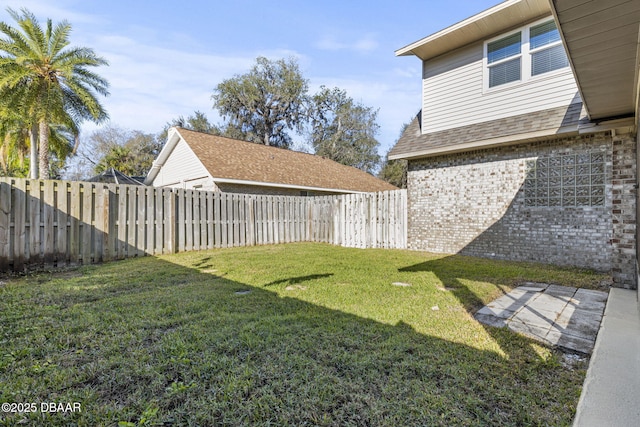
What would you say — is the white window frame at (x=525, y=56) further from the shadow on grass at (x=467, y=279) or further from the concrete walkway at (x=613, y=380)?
the concrete walkway at (x=613, y=380)

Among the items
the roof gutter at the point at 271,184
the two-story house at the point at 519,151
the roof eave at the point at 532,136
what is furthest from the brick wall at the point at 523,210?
the roof gutter at the point at 271,184

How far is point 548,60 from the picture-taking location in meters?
6.75

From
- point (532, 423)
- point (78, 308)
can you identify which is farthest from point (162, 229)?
point (532, 423)

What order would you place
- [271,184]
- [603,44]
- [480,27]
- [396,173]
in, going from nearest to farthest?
[603,44], [480,27], [271,184], [396,173]

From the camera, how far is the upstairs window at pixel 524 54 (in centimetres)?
666

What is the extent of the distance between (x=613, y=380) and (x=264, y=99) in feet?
99.6

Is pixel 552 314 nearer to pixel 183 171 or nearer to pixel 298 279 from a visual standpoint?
pixel 298 279

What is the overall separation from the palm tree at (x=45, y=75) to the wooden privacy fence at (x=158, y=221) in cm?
979

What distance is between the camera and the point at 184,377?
1.95 m

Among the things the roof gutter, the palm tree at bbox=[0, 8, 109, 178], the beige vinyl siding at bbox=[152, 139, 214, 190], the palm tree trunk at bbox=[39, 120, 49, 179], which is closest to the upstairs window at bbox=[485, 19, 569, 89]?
the roof gutter

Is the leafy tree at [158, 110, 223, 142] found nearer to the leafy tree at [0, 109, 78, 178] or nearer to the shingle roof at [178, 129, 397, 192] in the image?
the leafy tree at [0, 109, 78, 178]

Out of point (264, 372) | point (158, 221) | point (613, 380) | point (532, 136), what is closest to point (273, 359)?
point (264, 372)

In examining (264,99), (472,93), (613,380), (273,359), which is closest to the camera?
(613,380)

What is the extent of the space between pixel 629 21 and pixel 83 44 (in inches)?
717
